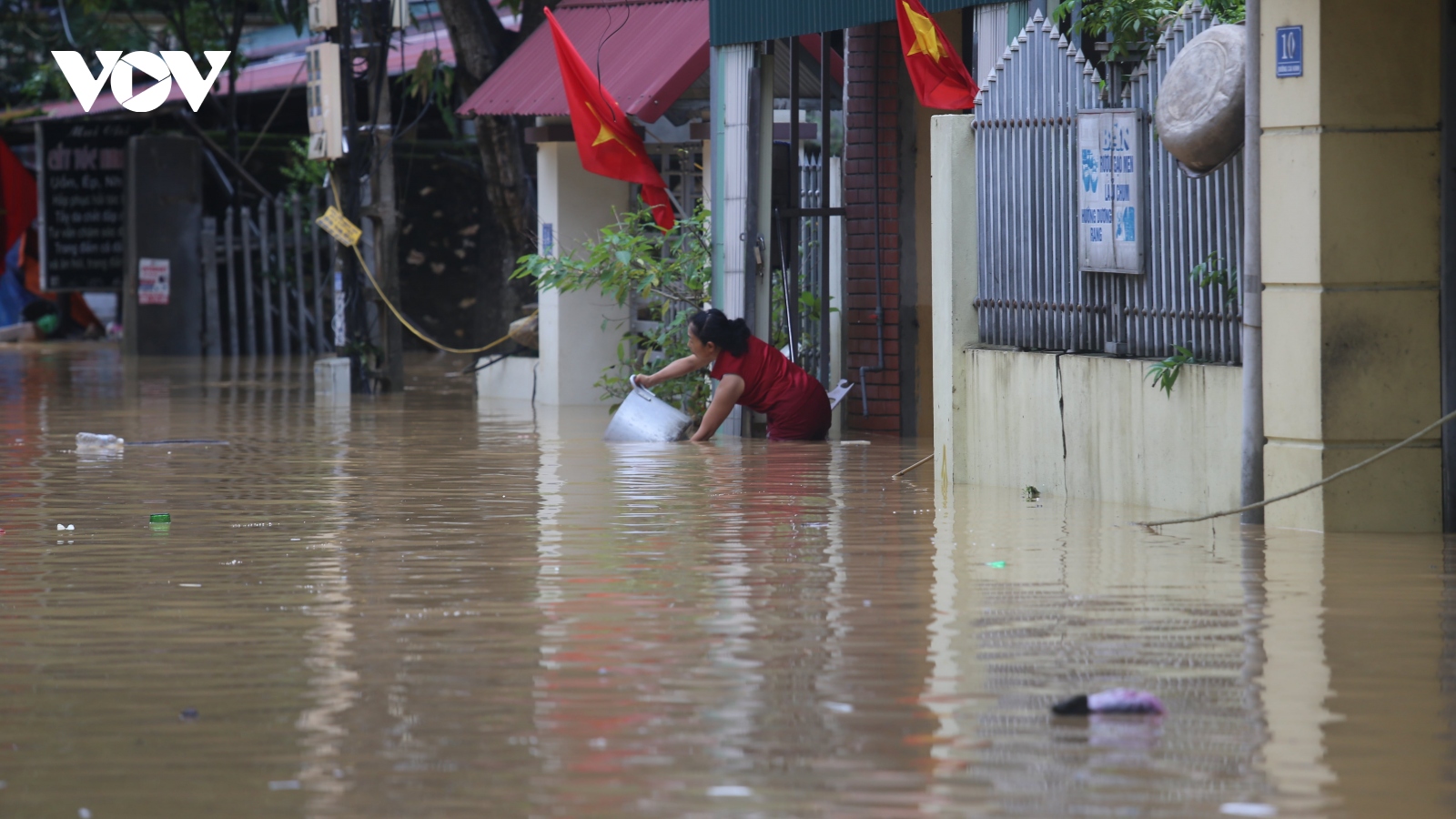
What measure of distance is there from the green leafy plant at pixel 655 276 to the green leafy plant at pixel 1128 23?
5298 mm

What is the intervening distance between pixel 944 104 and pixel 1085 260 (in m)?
2.69

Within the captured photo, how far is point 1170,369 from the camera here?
30.9 feet

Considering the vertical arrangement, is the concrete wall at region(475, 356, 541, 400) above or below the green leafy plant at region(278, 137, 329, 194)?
below

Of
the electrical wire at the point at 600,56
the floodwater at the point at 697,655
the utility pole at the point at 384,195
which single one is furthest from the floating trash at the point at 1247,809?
the utility pole at the point at 384,195

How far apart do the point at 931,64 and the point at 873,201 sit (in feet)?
8.37

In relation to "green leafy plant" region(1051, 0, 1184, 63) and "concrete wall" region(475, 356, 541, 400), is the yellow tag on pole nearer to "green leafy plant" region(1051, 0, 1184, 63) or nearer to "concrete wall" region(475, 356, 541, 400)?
"concrete wall" region(475, 356, 541, 400)

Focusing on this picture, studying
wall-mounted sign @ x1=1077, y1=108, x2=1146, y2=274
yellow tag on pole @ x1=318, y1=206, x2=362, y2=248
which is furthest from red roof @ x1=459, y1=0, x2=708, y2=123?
wall-mounted sign @ x1=1077, y1=108, x2=1146, y2=274

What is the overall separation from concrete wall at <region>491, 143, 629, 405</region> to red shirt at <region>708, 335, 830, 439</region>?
15.4 feet

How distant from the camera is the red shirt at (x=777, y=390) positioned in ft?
45.5

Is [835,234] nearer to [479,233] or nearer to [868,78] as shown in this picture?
[868,78]

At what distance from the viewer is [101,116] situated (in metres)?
27.8

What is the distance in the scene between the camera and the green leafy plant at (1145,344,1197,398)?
9.39 m

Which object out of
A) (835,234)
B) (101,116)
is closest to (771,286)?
(835,234)

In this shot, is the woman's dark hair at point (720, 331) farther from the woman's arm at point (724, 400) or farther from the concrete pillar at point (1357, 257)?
the concrete pillar at point (1357, 257)
